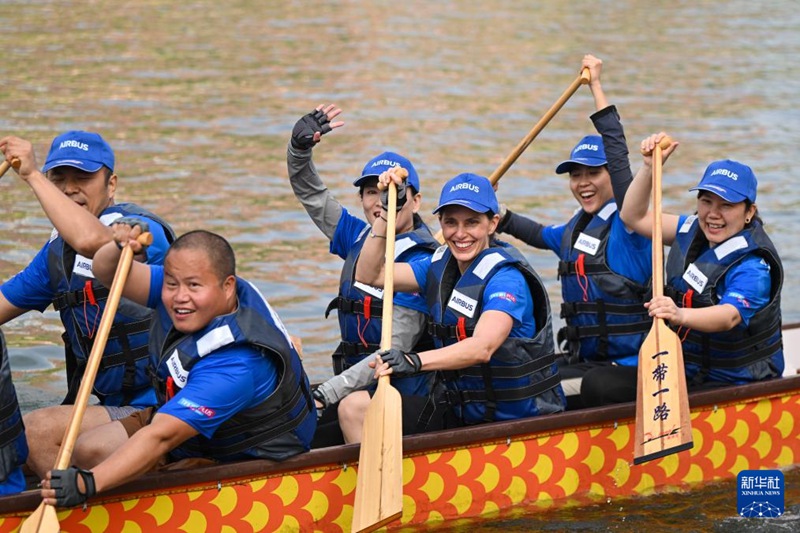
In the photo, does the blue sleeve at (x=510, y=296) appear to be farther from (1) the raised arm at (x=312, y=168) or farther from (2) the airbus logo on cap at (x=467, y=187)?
(1) the raised arm at (x=312, y=168)

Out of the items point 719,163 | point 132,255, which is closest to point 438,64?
point 719,163

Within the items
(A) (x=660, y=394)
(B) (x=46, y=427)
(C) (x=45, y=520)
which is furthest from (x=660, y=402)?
(C) (x=45, y=520)

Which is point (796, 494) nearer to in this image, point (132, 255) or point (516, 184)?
point (132, 255)

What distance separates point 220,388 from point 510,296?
1586 mm

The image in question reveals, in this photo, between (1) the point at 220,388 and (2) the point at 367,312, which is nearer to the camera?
(1) the point at 220,388

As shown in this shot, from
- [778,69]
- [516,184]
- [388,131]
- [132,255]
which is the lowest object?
[132,255]

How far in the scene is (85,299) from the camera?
6496mm

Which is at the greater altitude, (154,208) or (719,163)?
(154,208)

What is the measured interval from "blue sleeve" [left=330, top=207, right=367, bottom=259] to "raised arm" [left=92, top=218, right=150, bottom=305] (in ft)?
6.18

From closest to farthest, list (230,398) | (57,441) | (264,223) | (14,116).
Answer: (230,398)
(57,441)
(264,223)
(14,116)

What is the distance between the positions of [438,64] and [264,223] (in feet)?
32.8

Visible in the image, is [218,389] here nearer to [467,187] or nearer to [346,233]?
[467,187]

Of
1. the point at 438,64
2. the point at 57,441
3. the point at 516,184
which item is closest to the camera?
the point at 57,441

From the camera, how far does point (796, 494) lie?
741 centimetres
